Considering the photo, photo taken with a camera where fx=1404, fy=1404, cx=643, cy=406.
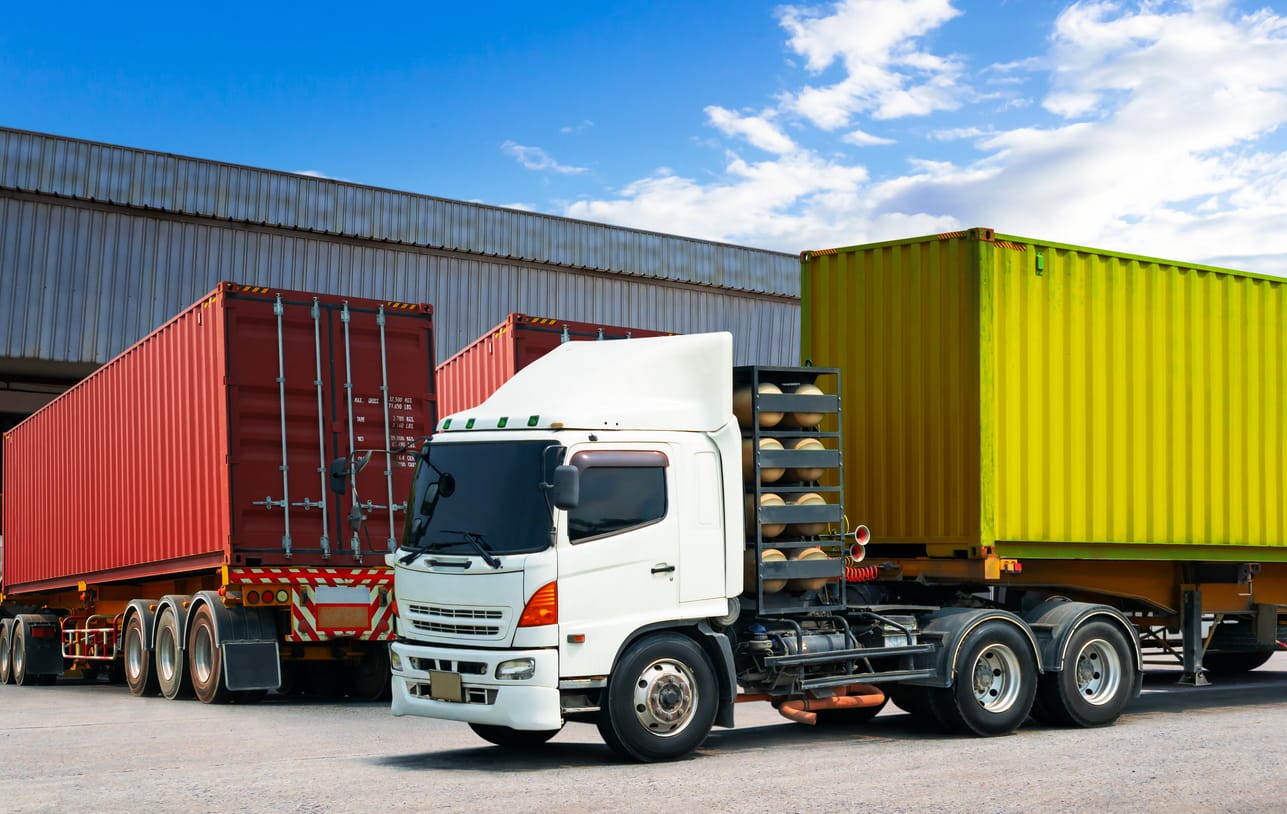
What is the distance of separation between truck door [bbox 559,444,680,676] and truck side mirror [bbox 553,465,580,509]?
32 centimetres

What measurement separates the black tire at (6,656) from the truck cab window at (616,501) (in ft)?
55.9

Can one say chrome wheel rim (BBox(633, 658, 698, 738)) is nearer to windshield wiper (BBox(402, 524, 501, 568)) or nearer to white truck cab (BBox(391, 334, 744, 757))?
white truck cab (BBox(391, 334, 744, 757))

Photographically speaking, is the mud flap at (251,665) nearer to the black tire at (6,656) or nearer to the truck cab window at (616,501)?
the truck cab window at (616,501)

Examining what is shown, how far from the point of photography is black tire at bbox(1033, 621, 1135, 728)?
11133 mm

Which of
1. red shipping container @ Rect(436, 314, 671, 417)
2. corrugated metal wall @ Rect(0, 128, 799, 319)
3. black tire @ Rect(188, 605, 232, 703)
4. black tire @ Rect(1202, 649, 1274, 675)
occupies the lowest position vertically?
black tire @ Rect(1202, 649, 1274, 675)

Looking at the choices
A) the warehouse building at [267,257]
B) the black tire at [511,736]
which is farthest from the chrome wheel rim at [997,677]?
the warehouse building at [267,257]

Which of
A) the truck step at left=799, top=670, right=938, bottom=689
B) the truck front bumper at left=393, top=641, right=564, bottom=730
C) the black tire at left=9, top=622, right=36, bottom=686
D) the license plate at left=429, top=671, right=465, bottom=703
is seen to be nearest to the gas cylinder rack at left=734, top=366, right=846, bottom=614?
the truck step at left=799, top=670, right=938, bottom=689

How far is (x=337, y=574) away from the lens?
1486 centimetres

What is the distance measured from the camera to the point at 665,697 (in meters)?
9.30

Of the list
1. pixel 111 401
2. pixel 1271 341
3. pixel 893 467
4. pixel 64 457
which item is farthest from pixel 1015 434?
pixel 64 457

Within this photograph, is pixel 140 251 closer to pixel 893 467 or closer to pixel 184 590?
pixel 184 590

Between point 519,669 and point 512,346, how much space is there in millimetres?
8026

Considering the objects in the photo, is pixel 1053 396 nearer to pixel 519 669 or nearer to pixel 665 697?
pixel 665 697

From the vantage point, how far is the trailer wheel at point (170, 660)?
15378 mm
